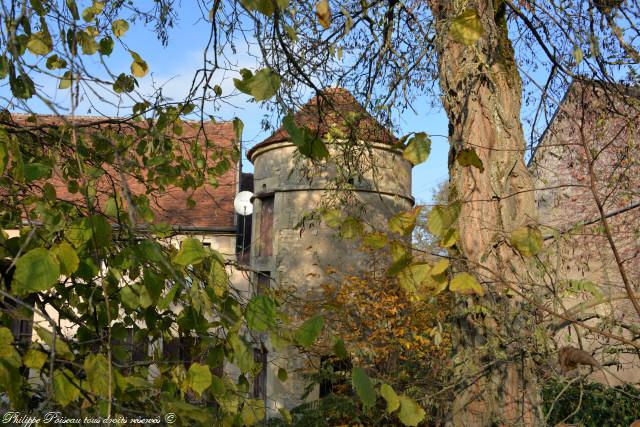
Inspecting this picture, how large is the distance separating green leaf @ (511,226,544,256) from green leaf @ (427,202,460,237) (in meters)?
0.37

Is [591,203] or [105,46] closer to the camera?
[105,46]

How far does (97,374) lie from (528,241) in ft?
5.11

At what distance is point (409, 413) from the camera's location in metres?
2.23

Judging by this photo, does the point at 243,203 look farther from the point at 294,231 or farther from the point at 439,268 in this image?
the point at 439,268

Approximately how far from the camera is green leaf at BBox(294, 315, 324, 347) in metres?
2.05

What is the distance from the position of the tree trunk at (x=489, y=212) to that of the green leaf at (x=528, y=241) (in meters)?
1.35

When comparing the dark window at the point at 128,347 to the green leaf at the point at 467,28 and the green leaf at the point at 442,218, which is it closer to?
the green leaf at the point at 442,218

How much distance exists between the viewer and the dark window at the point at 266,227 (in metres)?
14.1

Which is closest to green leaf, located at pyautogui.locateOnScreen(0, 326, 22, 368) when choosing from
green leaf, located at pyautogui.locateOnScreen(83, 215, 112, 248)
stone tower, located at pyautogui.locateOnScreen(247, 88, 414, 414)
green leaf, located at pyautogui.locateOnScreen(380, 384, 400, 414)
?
green leaf, located at pyautogui.locateOnScreen(83, 215, 112, 248)

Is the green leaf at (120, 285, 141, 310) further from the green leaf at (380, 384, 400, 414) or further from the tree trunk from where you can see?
the tree trunk

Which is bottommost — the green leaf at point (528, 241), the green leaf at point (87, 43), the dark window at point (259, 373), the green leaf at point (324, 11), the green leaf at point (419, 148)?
the dark window at point (259, 373)

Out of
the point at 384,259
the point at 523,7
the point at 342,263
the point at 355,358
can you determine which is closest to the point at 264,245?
the point at 342,263

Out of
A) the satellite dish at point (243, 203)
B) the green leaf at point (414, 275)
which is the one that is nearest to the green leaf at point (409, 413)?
the green leaf at point (414, 275)

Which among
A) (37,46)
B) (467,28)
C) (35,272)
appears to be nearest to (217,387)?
(35,272)
